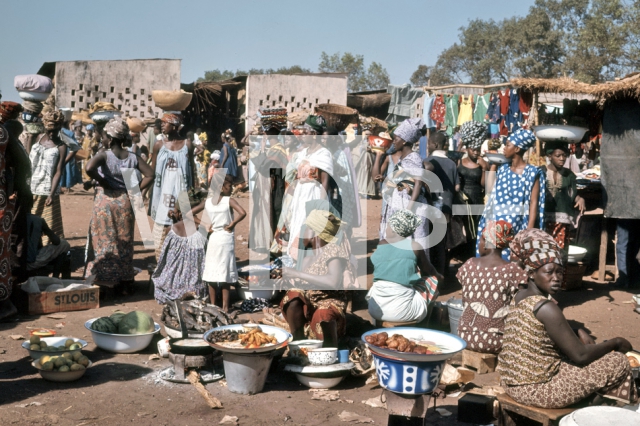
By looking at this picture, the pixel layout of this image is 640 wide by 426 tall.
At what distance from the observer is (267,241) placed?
1008 centimetres

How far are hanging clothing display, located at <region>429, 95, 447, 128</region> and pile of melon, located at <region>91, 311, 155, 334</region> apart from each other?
822 cm

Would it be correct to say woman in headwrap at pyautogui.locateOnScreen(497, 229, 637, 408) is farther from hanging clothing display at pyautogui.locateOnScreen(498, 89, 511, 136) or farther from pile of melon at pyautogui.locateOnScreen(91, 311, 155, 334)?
hanging clothing display at pyautogui.locateOnScreen(498, 89, 511, 136)

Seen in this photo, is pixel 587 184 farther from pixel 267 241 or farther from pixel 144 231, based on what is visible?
pixel 144 231

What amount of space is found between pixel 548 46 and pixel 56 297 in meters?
39.4

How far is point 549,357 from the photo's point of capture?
4.04 m

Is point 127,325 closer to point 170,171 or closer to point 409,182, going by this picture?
point 170,171

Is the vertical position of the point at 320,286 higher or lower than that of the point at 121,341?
higher

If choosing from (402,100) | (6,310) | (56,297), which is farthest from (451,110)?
(402,100)

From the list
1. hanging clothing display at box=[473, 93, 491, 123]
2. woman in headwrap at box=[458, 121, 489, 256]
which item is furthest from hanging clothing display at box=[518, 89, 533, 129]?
hanging clothing display at box=[473, 93, 491, 123]

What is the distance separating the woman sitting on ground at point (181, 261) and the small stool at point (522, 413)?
396 cm

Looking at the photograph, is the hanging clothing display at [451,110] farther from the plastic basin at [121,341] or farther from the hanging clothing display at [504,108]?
the plastic basin at [121,341]

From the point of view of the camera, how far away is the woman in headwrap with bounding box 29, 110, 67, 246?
8.44 metres

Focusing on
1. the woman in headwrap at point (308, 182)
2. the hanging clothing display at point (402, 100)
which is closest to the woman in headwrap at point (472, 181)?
the woman in headwrap at point (308, 182)

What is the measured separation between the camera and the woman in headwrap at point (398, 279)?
19.2 feet
